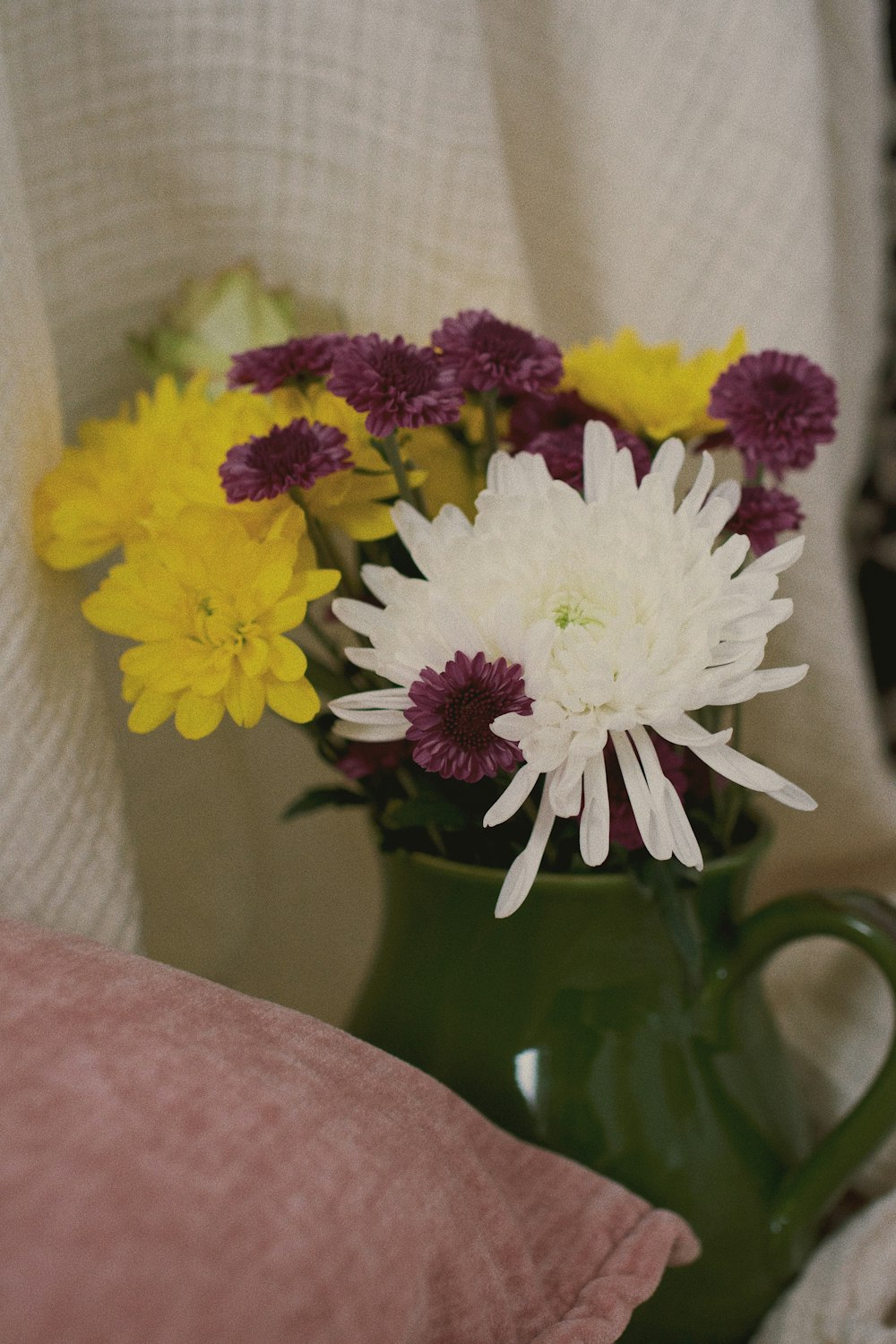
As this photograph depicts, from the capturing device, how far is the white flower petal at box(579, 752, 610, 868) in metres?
0.30

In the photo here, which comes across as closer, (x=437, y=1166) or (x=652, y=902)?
(x=437, y=1166)

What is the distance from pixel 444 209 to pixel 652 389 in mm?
219

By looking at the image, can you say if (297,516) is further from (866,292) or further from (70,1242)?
(866,292)

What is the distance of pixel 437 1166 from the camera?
29 cm

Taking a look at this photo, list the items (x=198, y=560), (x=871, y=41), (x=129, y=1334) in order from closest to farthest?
(x=129, y=1334)
(x=198, y=560)
(x=871, y=41)

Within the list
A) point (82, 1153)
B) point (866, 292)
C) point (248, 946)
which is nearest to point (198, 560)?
point (82, 1153)

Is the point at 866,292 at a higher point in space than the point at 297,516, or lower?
higher

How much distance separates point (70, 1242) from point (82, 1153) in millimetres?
19

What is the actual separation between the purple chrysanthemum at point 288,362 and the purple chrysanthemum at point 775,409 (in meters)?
0.13

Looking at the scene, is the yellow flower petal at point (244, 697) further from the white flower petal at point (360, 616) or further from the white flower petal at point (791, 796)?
the white flower petal at point (791, 796)

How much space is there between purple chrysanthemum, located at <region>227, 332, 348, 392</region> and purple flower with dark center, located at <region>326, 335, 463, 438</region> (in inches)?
0.9

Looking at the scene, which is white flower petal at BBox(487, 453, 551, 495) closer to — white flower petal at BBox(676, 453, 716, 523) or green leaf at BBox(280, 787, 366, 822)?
white flower petal at BBox(676, 453, 716, 523)

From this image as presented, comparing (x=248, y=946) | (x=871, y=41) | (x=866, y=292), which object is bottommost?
(x=248, y=946)

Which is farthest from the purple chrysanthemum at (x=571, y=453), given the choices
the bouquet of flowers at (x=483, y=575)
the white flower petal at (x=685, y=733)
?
the white flower petal at (x=685, y=733)
